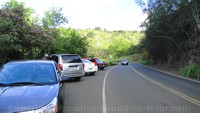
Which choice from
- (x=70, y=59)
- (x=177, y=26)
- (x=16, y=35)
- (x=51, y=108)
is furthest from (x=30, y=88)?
(x=177, y=26)

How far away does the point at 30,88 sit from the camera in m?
5.93

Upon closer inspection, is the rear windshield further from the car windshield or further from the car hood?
the car hood

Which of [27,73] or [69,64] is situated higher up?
[27,73]

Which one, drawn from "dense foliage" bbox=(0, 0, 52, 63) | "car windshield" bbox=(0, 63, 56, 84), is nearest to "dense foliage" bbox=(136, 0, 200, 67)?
"dense foliage" bbox=(0, 0, 52, 63)

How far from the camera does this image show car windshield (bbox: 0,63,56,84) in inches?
261

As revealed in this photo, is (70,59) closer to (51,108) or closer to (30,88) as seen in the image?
(30,88)

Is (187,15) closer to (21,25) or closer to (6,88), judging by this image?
(21,25)

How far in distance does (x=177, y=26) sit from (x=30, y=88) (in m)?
29.0

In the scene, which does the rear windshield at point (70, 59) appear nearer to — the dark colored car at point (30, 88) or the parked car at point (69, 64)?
the parked car at point (69, 64)

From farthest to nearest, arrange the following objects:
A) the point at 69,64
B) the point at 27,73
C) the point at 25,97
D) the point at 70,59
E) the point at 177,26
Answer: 1. the point at 177,26
2. the point at 70,59
3. the point at 69,64
4. the point at 27,73
5. the point at 25,97

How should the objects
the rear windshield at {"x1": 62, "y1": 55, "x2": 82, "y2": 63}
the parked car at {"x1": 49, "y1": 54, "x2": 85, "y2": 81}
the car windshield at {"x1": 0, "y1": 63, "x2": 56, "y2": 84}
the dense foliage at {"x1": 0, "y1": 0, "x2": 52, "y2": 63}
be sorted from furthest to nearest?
the dense foliage at {"x1": 0, "y1": 0, "x2": 52, "y2": 63} < the rear windshield at {"x1": 62, "y1": 55, "x2": 82, "y2": 63} < the parked car at {"x1": 49, "y1": 54, "x2": 85, "y2": 81} < the car windshield at {"x1": 0, "y1": 63, "x2": 56, "y2": 84}

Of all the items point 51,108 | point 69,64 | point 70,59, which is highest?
point 70,59

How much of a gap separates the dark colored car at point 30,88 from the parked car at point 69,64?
9.78 m

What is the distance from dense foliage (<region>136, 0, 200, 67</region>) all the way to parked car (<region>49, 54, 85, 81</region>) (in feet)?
44.7
